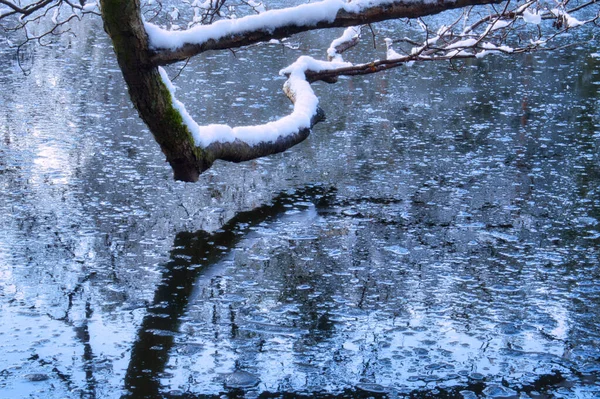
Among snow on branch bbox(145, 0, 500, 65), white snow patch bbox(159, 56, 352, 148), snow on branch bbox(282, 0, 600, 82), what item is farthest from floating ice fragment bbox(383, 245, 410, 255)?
snow on branch bbox(282, 0, 600, 82)

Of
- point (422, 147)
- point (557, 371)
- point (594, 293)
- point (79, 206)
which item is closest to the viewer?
point (557, 371)

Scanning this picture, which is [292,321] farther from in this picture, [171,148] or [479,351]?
[171,148]

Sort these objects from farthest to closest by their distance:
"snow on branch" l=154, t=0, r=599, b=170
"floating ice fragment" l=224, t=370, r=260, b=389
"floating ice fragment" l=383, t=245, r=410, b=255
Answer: "floating ice fragment" l=383, t=245, r=410, b=255 < "snow on branch" l=154, t=0, r=599, b=170 < "floating ice fragment" l=224, t=370, r=260, b=389

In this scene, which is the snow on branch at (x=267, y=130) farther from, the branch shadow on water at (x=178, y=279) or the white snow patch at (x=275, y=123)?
the branch shadow on water at (x=178, y=279)

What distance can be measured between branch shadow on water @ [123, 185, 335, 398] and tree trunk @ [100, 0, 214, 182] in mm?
643

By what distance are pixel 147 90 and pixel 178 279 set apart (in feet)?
4.93

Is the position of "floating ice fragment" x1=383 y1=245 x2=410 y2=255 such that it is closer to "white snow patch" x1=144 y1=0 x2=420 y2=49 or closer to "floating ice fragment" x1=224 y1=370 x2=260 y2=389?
"white snow patch" x1=144 y1=0 x2=420 y2=49

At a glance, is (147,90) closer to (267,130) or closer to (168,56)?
(168,56)

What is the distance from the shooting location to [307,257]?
5340mm

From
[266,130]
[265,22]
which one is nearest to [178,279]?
[265,22]

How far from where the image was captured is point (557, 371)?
12.9ft

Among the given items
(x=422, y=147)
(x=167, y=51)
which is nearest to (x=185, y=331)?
(x=167, y=51)

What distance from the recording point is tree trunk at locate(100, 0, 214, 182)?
503 centimetres

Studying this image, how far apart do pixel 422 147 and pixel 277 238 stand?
10.0 feet
